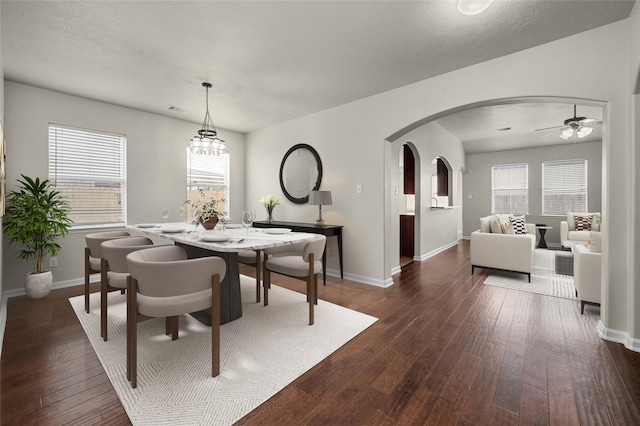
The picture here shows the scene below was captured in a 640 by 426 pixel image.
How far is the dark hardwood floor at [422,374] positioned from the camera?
152 cm

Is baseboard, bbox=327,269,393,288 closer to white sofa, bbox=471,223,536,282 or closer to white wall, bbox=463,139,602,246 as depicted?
white sofa, bbox=471,223,536,282

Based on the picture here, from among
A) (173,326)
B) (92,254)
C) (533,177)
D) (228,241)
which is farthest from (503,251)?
(533,177)

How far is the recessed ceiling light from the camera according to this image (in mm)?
2021

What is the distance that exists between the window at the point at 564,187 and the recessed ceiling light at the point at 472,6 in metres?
7.56

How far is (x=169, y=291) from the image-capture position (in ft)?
5.61

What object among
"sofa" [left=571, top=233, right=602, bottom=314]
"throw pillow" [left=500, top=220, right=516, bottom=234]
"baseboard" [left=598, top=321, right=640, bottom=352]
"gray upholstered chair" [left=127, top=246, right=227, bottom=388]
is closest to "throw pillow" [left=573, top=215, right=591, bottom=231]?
"throw pillow" [left=500, top=220, right=516, bottom=234]

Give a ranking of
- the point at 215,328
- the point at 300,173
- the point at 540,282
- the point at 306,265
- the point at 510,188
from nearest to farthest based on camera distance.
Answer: the point at 215,328, the point at 306,265, the point at 540,282, the point at 300,173, the point at 510,188

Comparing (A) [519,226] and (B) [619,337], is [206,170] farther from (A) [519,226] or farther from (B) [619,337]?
(A) [519,226]

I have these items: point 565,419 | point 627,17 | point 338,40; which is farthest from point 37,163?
point 627,17

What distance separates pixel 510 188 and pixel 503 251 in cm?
521

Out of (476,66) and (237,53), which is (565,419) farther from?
(237,53)

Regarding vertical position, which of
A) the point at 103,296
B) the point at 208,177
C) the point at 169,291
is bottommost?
A: the point at 103,296

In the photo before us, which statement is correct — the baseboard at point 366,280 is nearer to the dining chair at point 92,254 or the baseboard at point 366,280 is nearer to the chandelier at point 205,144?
the chandelier at point 205,144

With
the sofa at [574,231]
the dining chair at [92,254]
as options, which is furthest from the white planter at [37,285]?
the sofa at [574,231]
